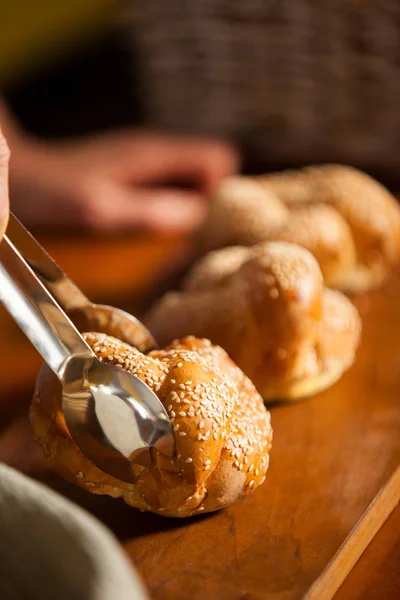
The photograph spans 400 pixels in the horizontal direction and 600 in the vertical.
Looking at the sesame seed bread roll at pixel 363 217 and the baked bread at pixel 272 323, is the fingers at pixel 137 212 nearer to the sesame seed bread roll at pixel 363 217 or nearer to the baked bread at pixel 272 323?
the sesame seed bread roll at pixel 363 217

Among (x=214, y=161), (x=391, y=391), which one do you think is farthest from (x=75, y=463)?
(x=214, y=161)

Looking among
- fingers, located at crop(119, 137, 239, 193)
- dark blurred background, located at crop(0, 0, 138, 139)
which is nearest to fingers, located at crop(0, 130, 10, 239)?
fingers, located at crop(119, 137, 239, 193)

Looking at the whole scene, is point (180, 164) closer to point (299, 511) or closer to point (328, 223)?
point (328, 223)

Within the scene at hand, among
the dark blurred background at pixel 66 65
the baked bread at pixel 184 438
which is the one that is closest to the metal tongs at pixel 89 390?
the baked bread at pixel 184 438

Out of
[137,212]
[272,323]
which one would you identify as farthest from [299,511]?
[137,212]

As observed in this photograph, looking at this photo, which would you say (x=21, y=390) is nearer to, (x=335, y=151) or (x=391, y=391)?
(x=391, y=391)

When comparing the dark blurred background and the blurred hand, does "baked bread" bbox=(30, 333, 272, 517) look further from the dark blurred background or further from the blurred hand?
the dark blurred background
